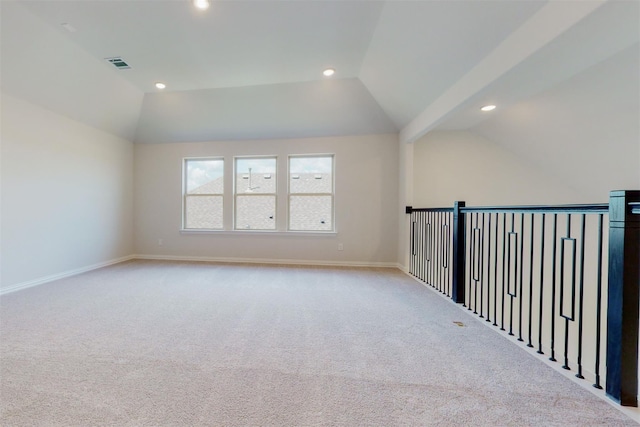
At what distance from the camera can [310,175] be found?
4.76 metres

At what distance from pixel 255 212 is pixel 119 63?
114 inches

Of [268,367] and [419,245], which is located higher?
[419,245]

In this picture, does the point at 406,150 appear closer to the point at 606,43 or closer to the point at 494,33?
the point at 494,33

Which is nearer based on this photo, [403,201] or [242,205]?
[403,201]

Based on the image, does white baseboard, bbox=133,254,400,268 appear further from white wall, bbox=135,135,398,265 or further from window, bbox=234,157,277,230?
window, bbox=234,157,277,230

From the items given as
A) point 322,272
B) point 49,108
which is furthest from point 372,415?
point 49,108

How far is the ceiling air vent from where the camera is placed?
3203 mm

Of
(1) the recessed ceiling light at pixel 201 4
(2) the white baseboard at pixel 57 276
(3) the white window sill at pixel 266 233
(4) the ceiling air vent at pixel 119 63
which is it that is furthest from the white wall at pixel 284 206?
(1) the recessed ceiling light at pixel 201 4

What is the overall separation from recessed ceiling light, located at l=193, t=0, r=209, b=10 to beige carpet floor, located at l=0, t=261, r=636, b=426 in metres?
2.94

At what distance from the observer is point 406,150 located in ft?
13.7

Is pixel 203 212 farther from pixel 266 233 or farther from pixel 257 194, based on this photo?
pixel 266 233

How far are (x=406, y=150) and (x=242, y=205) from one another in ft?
10.6

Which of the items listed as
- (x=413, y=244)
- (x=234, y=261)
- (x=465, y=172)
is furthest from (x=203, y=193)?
(x=465, y=172)

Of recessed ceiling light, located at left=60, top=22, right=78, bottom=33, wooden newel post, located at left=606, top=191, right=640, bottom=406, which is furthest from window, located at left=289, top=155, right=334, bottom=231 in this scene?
wooden newel post, located at left=606, top=191, right=640, bottom=406
